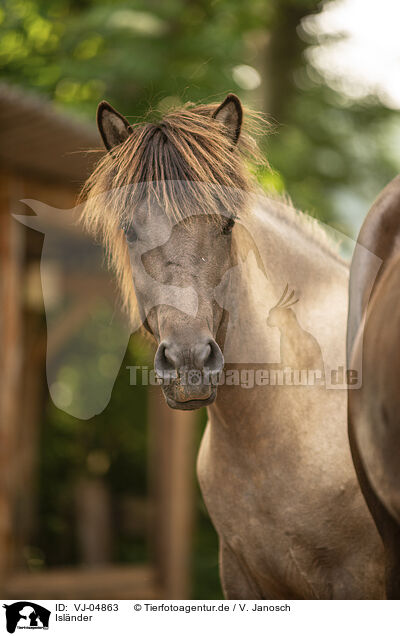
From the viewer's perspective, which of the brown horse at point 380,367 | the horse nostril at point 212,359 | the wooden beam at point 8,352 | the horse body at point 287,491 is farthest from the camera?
the wooden beam at point 8,352

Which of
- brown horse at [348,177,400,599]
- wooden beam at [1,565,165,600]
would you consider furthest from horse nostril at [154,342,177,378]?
wooden beam at [1,565,165,600]

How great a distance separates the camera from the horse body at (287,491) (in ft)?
7.06

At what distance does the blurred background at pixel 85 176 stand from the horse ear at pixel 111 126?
15.3 inches

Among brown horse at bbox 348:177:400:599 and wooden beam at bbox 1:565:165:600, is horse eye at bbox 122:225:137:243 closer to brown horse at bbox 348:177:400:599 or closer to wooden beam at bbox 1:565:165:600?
brown horse at bbox 348:177:400:599

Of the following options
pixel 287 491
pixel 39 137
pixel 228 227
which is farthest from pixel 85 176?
pixel 39 137

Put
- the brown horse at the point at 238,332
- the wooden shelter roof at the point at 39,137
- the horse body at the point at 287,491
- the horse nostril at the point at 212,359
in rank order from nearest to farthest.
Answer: the horse nostril at the point at 212,359, the brown horse at the point at 238,332, the horse body at the point at 287,491, the wooden shelter roof at the point at 39,137

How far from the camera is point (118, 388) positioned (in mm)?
8367

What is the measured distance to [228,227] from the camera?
2088 mm

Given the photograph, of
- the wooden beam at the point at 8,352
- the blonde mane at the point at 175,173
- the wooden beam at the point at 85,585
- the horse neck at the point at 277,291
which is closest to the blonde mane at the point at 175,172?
the blonde mane at the point at 175,173

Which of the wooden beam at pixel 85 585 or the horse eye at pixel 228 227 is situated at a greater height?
the horse eye at pixel 228 227

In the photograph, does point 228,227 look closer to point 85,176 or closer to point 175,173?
point 175,173
